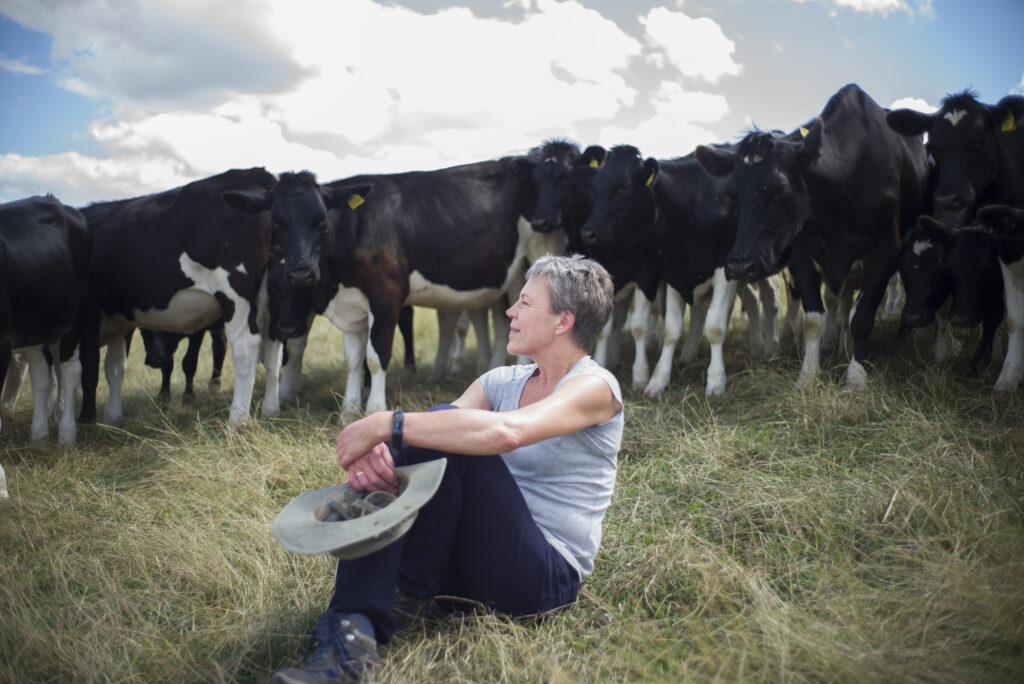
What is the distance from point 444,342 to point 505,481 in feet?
21.5

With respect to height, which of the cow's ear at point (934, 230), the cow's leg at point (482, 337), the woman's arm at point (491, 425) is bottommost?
the cow's leg at point (482, 337)

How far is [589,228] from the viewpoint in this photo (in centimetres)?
729

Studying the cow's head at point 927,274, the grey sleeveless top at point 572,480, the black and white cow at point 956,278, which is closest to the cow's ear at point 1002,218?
the black and white cow at point 956,278

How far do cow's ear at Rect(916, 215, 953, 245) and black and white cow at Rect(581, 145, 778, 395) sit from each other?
150 centimetres

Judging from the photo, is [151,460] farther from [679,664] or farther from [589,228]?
[679,664]

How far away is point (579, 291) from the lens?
3.12m

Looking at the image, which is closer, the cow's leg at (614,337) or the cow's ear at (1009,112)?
the cow's ear at (1009,112)

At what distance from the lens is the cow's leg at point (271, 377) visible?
303 inches

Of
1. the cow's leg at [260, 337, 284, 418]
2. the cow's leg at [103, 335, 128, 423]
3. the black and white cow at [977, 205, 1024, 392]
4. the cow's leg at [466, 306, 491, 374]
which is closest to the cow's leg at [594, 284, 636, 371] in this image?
the cow's leg at [466, 306, 491, 374]

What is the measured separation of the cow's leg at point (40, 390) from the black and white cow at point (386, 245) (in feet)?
6.54

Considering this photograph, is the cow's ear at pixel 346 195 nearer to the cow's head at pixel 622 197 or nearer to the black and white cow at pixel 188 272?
the black and white cow at pixel 188 272

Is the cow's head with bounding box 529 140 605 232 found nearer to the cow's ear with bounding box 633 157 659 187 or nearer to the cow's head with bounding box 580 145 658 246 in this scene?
the cow's head with bounding box 580 145 658 246

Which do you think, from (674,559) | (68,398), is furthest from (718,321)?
(68,398)

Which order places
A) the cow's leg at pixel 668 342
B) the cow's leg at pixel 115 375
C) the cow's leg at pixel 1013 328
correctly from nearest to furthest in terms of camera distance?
the cow's leg at pixel 1013 328
the cow's leg at pixel 668 342
the cow's leg at pixel 115 375
